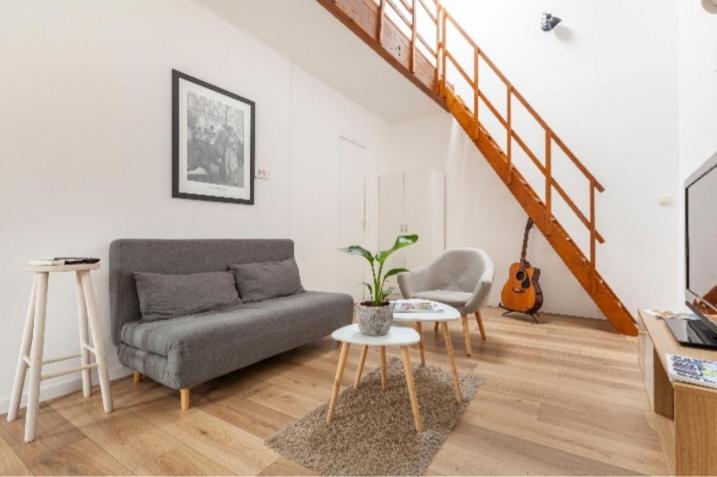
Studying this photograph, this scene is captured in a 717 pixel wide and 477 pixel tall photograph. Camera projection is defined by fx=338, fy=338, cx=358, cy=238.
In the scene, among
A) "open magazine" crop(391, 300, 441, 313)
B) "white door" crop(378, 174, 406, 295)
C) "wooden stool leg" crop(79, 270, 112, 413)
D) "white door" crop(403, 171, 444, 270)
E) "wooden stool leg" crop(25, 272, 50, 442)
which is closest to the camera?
"wooden stool leg" crop(25, 272, 50, 442)

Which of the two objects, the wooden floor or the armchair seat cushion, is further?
the armchair seat cushion

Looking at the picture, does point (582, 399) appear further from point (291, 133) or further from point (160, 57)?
point (160, 57)

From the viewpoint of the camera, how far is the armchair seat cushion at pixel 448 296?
2.71 meters

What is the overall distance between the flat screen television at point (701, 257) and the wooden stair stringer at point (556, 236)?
1.51 metres

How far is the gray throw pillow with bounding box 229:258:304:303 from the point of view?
2.66 metres

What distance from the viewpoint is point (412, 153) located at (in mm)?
5117

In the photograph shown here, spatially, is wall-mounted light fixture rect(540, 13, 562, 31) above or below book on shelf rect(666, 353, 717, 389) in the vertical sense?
above

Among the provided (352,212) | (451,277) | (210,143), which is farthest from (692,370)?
(352,212)

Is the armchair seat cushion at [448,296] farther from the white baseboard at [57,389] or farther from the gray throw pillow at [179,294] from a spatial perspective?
the white baseboard at [57,389]

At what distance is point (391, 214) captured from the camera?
187 inches

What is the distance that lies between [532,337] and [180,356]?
2855 mm

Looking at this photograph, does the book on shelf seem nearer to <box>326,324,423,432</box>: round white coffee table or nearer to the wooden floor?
the wooden floor

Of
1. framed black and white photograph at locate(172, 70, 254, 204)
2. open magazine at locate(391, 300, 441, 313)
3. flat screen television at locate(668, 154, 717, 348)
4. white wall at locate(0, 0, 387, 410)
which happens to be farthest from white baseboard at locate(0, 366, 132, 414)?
flat screen television at locate(668, 154, 717, 348)

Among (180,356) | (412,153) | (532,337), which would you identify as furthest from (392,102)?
(180,356)
